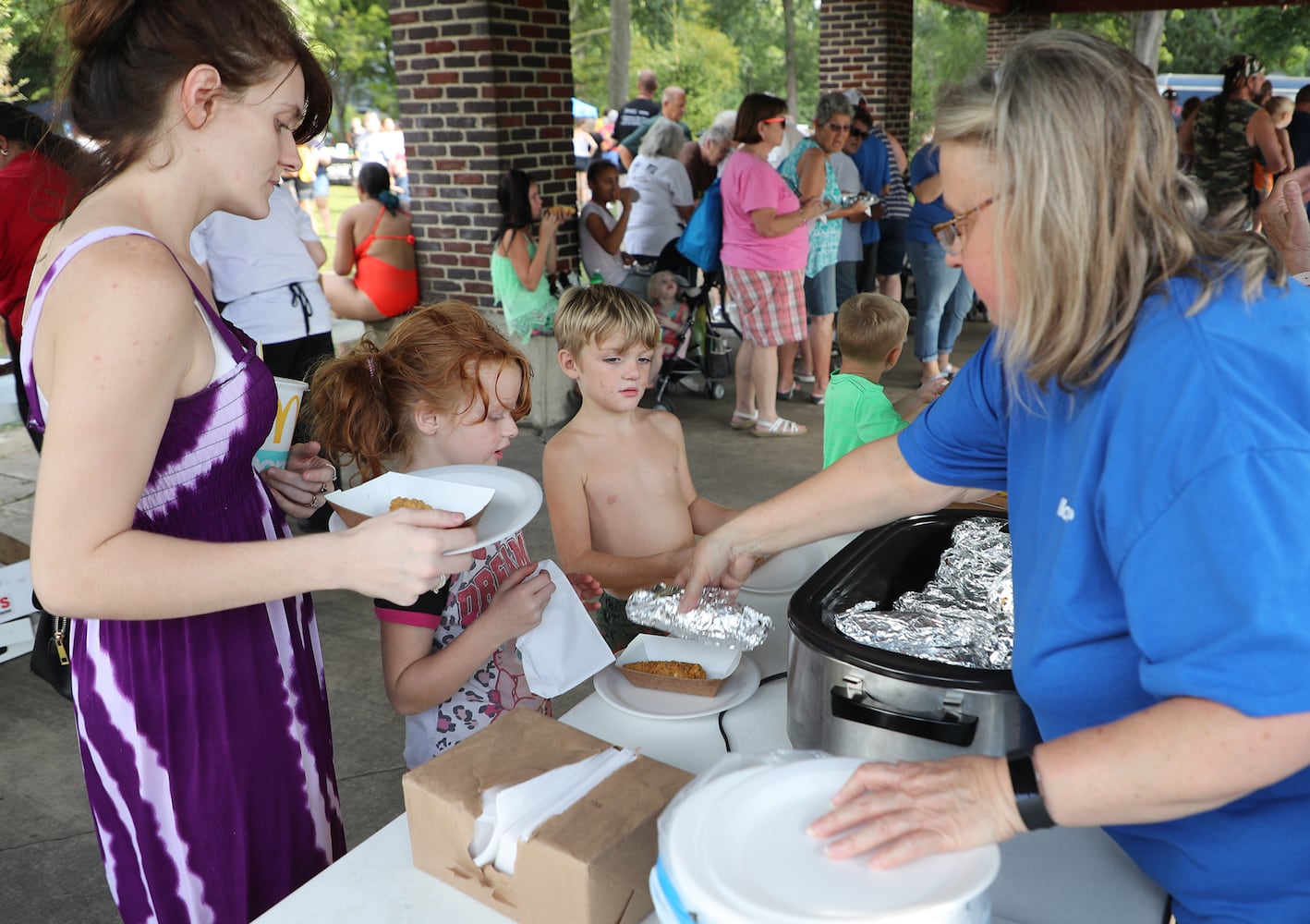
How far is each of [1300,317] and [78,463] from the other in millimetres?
1166

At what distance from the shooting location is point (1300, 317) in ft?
2.94

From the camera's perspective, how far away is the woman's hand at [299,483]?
166 cm

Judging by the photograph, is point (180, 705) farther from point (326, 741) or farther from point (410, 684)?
point (410, 684)

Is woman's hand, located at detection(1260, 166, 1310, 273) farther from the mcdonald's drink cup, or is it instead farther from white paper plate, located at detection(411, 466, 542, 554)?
the mcdonald's drink cup

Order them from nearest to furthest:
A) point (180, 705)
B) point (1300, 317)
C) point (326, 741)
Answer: point (1300, 317), point (180, 705), point (326, 741)

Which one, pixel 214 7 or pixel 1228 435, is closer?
pixel 1228 435

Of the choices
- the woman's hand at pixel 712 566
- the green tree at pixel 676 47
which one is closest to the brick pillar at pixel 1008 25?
the green tree at pixel 676 47

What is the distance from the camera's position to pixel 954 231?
111 cm

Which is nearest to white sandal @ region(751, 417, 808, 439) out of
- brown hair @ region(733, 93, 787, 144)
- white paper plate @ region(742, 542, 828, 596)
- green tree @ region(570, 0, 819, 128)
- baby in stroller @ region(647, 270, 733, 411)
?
baby in stroller @ region(647, 270, 733, 411)

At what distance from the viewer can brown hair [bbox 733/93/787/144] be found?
17.1ft

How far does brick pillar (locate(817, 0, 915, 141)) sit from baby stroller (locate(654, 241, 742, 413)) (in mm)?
4136

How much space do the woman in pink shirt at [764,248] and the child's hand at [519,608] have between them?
405 centimetres

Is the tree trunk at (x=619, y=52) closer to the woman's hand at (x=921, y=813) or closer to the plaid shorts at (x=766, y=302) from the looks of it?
the plaid shorts at (x=766, y=302)

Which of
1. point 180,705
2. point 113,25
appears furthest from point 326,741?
point 113,25
